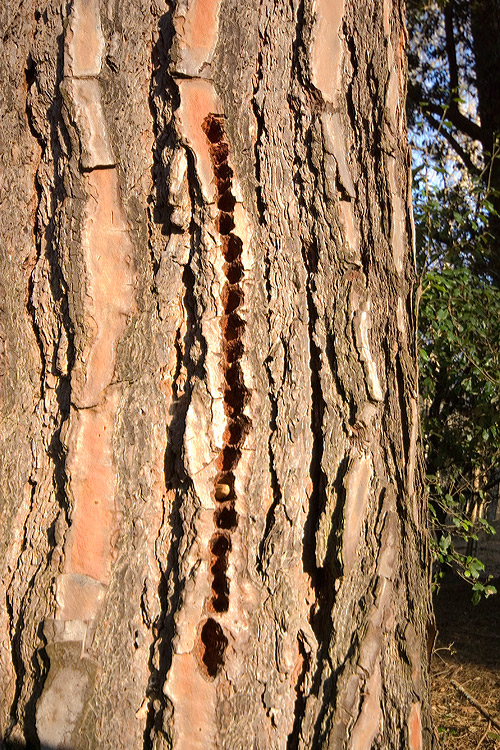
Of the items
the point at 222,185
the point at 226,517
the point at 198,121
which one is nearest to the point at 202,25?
the point at 198,121

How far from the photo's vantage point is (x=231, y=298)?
1.31 metres

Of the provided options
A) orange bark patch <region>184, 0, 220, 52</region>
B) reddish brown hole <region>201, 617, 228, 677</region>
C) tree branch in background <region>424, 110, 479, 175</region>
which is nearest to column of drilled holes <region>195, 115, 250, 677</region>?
reddish brown hole <region>201, 617, 228, 677</region>

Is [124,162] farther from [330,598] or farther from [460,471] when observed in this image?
[460,471]

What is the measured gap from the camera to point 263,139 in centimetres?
134

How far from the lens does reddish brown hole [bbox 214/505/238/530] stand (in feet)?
4.11

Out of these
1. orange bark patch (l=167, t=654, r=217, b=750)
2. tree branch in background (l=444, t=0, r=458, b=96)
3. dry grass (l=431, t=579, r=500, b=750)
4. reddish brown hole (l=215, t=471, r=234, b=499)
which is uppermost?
tree branch in background (l=444, t=0, r=458, b=96)

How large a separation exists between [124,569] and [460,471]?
409cm

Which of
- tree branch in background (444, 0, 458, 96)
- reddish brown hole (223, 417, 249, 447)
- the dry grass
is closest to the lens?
reddish brown hole (223, 417, 249, 447)

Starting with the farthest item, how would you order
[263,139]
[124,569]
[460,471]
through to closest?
[460,471]
[263,139]
[124,569]

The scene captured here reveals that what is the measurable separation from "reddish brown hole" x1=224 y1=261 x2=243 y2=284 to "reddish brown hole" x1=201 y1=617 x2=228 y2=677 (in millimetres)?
639

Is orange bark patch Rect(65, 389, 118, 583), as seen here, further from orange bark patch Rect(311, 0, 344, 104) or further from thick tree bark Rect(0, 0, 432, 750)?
orange bark patch Rect(311, 0, 344, 104)

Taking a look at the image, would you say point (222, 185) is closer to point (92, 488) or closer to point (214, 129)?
point (214, 129)

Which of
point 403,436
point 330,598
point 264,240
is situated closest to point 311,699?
point 330,598

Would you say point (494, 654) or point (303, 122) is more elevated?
point (303, 122)
